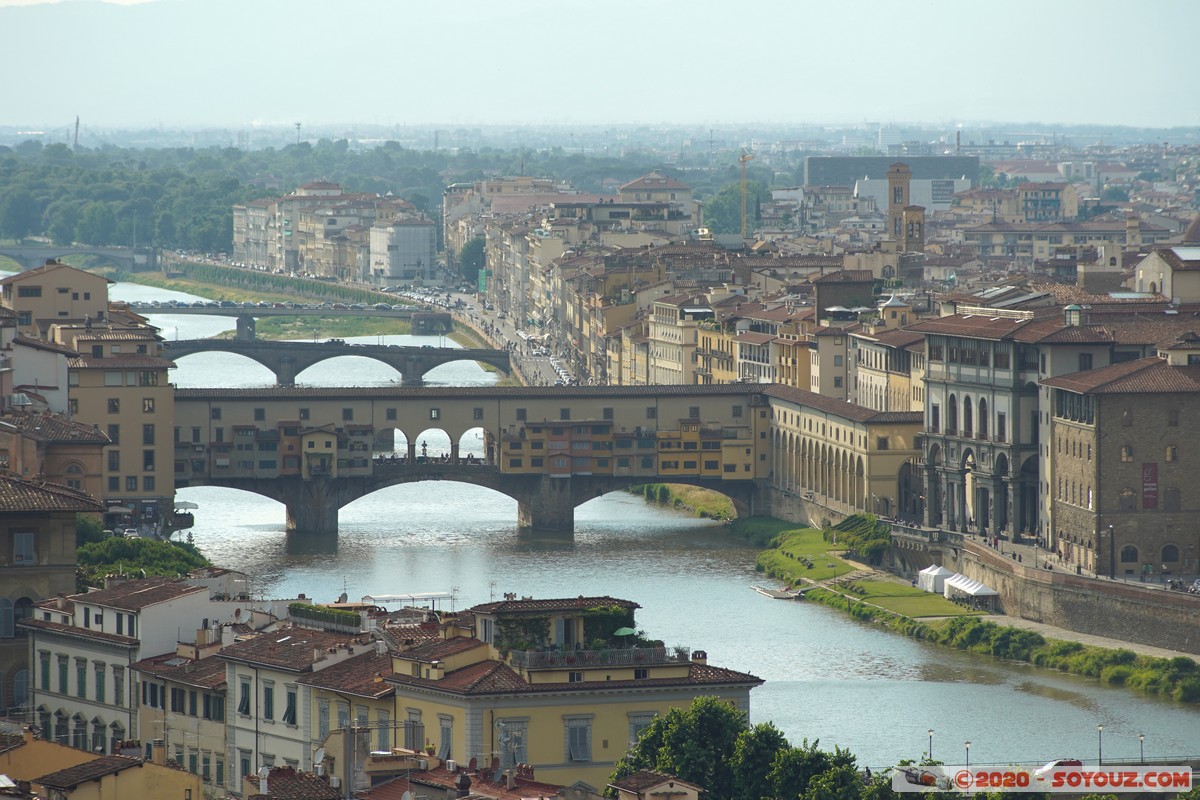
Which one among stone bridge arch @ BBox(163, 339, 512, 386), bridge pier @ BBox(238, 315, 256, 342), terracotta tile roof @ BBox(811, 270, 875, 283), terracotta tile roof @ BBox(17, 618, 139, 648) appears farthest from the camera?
bridge pier @ BBox(238, 315, 256, 342)

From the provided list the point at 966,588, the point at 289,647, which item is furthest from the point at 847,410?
the point at 289,647

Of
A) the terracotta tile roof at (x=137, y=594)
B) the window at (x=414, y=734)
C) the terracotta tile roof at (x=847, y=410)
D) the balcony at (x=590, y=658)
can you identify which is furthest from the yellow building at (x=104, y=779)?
the terracotta tile roof at (x=847, y=410)

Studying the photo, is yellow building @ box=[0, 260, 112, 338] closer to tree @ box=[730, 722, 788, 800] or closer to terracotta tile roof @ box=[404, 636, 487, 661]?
terracotta tile roof @ box=[404, 636, 487, 661]

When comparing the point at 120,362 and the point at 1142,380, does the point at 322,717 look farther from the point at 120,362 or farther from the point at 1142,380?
the point at 120,362

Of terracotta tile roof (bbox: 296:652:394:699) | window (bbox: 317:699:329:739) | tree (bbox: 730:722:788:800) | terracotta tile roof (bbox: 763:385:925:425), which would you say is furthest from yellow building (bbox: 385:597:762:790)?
terracotta tile roof (bbox: 763:385:925:425)

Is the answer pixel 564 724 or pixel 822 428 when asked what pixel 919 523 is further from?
pixel 564 724

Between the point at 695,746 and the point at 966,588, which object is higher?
the point at 695,746
